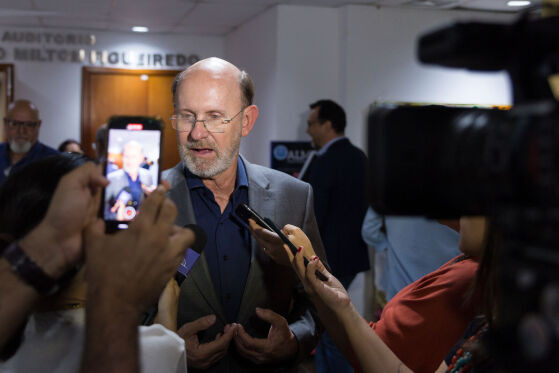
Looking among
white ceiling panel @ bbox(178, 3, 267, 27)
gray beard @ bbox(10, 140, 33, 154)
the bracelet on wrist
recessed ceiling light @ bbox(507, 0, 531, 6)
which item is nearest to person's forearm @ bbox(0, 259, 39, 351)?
the bracelet on wrist

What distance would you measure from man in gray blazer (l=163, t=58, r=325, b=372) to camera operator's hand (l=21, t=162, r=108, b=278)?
655mm

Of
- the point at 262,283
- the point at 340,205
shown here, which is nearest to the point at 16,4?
the point at 340,205

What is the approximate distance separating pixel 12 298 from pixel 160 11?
17.7ft

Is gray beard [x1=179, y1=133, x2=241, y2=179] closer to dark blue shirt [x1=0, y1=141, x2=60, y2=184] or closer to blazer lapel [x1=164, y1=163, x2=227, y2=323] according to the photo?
blazer lapel [x1=164, y1=163, x2=227, y2=323]

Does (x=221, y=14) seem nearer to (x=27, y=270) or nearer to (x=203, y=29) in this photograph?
(x=203, y=29)

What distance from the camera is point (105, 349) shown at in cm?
81

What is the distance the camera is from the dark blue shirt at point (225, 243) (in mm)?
1616

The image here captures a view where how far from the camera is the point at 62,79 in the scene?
6973 mm

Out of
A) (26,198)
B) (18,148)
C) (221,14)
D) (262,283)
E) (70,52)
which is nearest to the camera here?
(26,198)

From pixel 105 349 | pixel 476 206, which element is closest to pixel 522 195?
pixel 476 206

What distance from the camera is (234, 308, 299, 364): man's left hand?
152 centimetres

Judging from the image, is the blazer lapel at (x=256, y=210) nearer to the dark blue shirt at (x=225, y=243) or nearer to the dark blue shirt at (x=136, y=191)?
the dark blue shirt at (x=225, y=243)

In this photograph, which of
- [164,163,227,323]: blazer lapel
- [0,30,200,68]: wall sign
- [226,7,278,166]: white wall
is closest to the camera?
[164,163,227,323]: blazer lapel

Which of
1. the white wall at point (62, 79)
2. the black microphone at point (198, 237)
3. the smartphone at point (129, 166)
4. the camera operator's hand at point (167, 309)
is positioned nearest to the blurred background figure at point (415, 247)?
the black microphone at point (198, 237)
